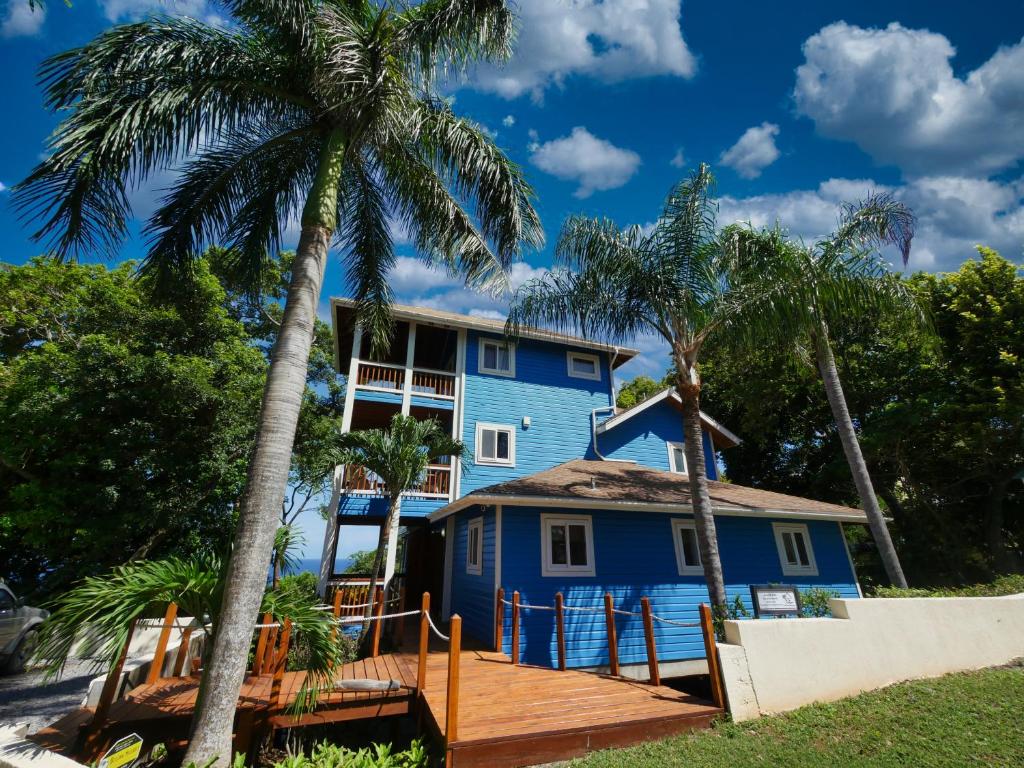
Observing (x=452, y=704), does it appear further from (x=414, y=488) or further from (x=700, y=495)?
(x=414, y=488)

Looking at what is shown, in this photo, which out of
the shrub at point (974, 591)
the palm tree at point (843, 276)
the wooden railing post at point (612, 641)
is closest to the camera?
the wooden railing post at point (612, 641)

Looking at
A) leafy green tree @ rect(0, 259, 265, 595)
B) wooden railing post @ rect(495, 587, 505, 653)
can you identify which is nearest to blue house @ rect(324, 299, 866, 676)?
wooden railing post @ rect(495, 587, 505, 653)

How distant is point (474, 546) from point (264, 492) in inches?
302

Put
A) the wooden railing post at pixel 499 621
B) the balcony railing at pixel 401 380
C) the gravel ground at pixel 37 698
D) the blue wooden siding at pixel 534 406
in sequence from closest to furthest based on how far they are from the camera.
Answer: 1. the gravel ground at pixel 37 698
2. the wooden railing post at pixel 499 621
3. the balcony railing at pixel 401 380
4. the blue wooden siding at pixel 534 406

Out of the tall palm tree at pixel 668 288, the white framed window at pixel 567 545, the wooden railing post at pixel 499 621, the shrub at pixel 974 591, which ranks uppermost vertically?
the tall palm tree at pixel 668 288

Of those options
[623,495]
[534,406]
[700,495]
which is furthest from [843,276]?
[534,406]

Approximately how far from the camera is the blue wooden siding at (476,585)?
10023mm

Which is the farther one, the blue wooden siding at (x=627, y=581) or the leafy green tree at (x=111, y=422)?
the leafy green tree at (x=111, y=422)

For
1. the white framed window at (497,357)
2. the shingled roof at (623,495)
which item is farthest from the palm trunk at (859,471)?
the white framed window at (497,357)

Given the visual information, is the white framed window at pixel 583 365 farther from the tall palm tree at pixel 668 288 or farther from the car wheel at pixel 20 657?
the car wheel at pixel 20 657

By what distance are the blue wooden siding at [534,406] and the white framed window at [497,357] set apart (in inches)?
7.6

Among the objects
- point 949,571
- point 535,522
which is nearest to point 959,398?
point 949,571

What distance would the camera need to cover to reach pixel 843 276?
32.3 feet

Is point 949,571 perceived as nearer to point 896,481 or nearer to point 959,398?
point 896,481
